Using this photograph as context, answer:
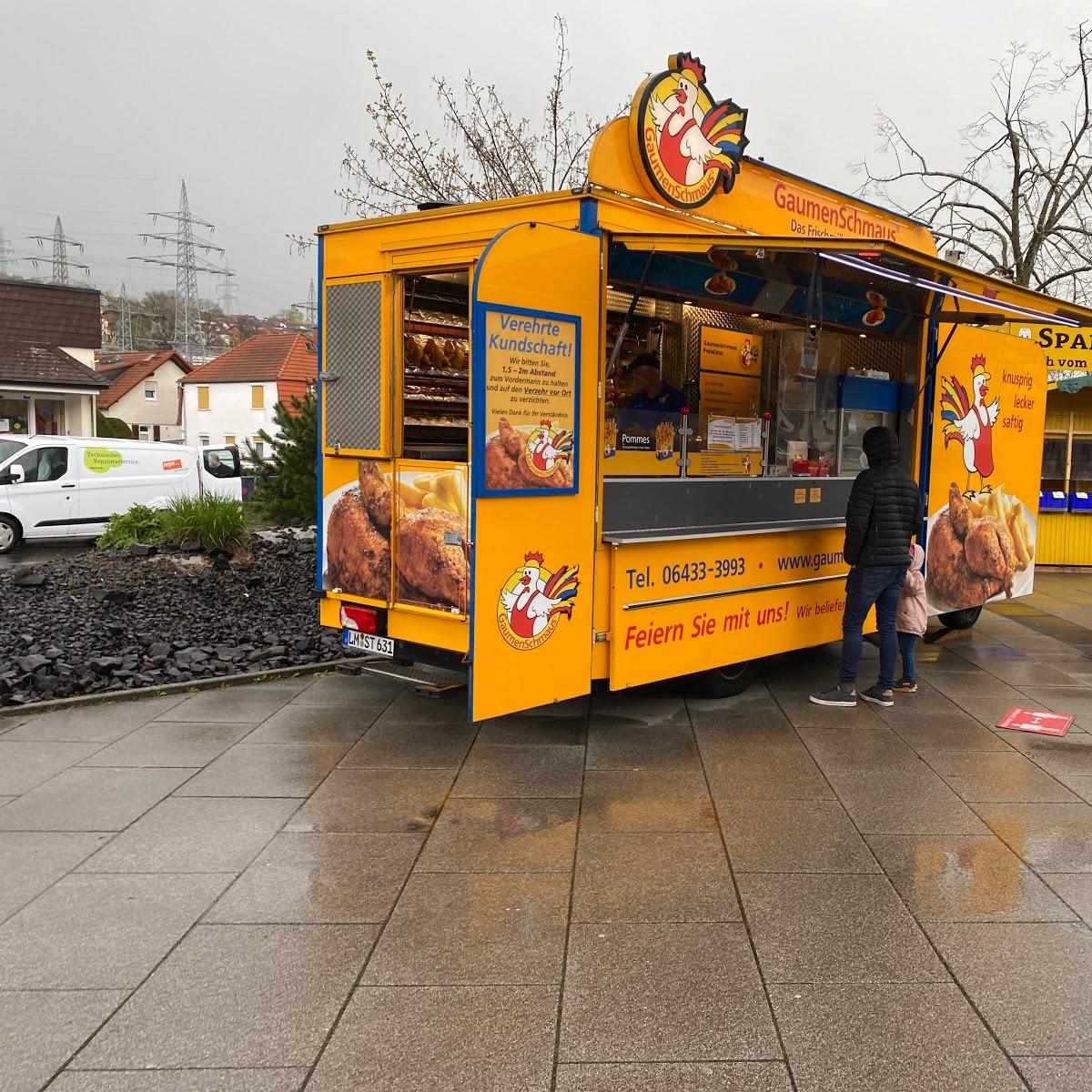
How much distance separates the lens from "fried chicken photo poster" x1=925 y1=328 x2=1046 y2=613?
8.30m

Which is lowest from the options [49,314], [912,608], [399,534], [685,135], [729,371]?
[912,608]

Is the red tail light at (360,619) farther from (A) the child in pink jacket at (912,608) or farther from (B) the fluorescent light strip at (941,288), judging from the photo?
(A) the child in pink jacket at (912,608)

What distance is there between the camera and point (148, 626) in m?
8.91

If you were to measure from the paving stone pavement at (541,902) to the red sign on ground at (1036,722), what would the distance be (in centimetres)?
15

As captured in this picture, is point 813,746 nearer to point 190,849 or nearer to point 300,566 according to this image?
point 190,849

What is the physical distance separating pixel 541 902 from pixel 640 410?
14.3ft

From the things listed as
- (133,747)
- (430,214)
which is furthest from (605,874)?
(430,214)

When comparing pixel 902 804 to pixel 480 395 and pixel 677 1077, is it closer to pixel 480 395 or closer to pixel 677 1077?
pixel 677 1077

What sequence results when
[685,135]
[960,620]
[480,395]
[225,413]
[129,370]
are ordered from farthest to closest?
[129,370]
[225,413]
[960,620]
[685,135]
[480,395]

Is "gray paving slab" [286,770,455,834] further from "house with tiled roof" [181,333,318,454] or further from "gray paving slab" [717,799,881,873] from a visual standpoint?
"house with tiled roof" [181,333,318,454]

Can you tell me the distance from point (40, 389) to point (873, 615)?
1159 inches

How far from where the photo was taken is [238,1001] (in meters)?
3.29

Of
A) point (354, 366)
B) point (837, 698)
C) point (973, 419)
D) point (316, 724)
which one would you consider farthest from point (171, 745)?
point (973, 419)

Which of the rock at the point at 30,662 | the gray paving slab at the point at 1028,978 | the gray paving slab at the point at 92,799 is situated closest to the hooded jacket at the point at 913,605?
the gray paving slab at the point at 1028,978
